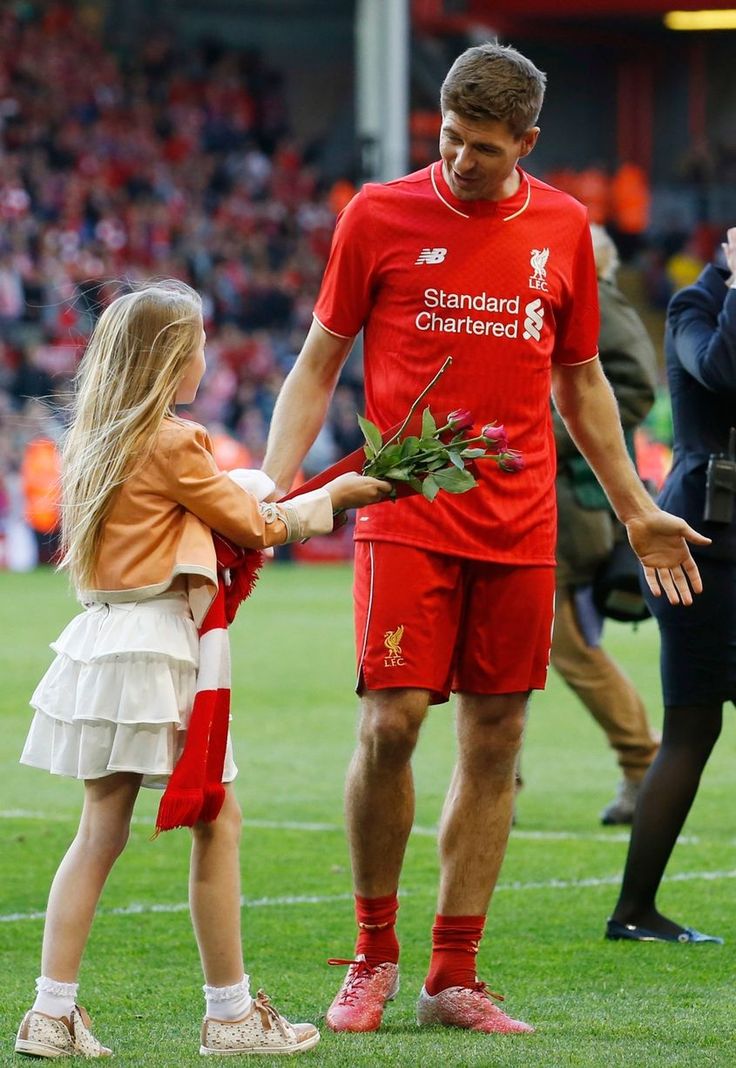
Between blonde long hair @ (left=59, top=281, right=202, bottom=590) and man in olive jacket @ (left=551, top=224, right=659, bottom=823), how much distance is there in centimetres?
344

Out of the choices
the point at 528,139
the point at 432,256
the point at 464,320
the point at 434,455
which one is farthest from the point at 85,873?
the point at 528,139

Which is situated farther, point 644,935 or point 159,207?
point 159,207

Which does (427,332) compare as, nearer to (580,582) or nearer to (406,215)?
(406,215)

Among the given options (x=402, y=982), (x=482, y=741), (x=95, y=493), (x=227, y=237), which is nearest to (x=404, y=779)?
(x=482, y=741)

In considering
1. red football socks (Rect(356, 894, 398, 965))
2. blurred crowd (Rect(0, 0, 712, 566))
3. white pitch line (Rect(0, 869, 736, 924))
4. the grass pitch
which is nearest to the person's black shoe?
A: the grass pitch

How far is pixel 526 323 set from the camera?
191 inches

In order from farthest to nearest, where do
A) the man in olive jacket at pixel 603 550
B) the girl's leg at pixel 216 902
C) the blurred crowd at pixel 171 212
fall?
the blurred crowd at pixel 171 212, the man in olive jacket at pixel 603 550, the girl's leg at pixel 216 902

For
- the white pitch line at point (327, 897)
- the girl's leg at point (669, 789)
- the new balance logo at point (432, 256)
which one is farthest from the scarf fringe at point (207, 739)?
the white pitch line at point (327, 897)

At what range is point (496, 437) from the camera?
4.60m

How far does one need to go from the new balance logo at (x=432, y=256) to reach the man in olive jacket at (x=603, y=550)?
9.60 feet

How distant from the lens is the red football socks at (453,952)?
15.9ft

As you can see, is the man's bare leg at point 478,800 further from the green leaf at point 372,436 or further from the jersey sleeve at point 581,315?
the jersey sleeve at point 581,315

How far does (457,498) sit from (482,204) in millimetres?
723

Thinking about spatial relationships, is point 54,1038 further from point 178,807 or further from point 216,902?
point 178,807
